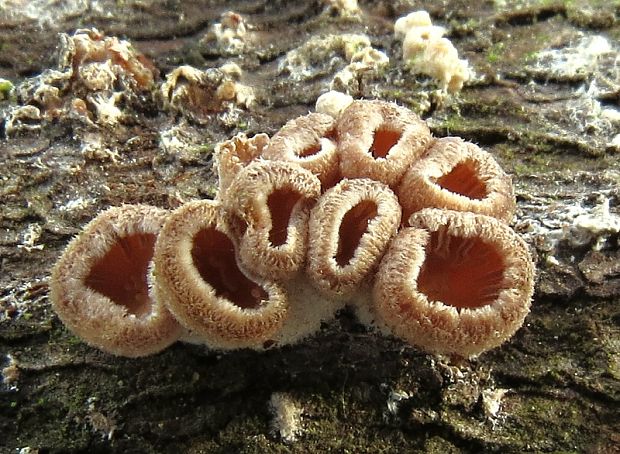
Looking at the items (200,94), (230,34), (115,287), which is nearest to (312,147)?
(115,287)

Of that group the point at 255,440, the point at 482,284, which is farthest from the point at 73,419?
the point at 482,284

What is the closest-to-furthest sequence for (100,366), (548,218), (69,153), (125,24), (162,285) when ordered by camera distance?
1. (162,285)
2. (100,366)
3. (548,218)
4. (69,153)
5. (125,24)

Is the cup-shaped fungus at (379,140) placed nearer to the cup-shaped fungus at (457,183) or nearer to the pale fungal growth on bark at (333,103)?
the cup-shaped fungus at (457,183)

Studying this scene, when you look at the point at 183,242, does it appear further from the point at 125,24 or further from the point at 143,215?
the point at 125,24

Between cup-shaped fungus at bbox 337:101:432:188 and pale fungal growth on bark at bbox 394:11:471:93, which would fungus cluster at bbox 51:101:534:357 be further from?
pale fungal growth on bark at bbox 394:11:471:93

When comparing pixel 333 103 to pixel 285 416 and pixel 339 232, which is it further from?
pixel 285 416

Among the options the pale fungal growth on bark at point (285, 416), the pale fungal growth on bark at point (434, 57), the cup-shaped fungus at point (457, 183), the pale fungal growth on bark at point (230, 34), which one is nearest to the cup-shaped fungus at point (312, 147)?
the cup-shaped fungus at point (457, 183)
